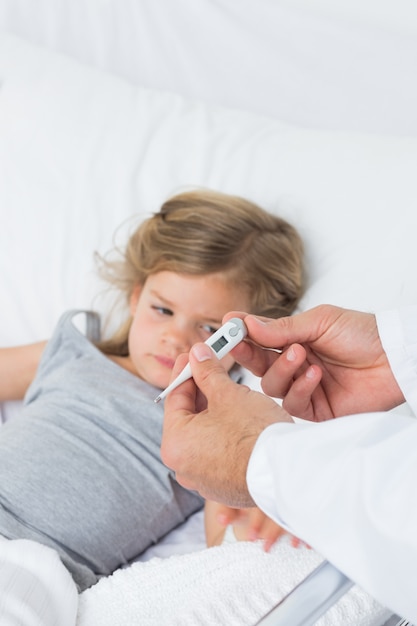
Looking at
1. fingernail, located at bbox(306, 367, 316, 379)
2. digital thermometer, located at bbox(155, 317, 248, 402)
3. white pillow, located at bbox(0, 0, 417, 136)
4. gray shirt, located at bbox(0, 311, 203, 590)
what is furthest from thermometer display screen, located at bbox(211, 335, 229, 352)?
white pillow, located at bbox(0, 0, 417, 136)

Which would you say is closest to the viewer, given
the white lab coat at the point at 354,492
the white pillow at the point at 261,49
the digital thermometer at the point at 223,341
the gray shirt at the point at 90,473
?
the white lab coat at the point at 354,492

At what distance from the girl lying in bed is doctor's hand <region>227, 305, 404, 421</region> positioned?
0.18 metres

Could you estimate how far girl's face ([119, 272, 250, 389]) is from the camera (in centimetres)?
143

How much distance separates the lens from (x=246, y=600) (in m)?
0.98

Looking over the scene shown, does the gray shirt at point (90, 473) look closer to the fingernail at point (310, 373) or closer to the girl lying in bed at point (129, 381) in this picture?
the girl lying in bed at point (129, 381)

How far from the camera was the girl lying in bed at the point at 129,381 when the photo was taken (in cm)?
129

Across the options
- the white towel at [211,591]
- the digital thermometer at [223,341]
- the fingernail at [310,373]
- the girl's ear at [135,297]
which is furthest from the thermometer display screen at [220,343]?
the girl's ear at [135,297]

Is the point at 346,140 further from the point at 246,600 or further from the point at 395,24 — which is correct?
the point at 246,600

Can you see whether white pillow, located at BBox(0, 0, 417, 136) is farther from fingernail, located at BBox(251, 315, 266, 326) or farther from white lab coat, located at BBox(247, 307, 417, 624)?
white lab coat, located at BBox(247, 307, 417, 624)

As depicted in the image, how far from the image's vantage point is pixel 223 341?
0.96 metres

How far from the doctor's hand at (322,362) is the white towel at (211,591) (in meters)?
0.17

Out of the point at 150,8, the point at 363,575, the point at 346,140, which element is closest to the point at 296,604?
the point at 363,575

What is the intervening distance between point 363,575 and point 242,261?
0.84 metres

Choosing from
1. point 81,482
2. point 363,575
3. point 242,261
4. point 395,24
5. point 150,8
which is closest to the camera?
point 363,575
